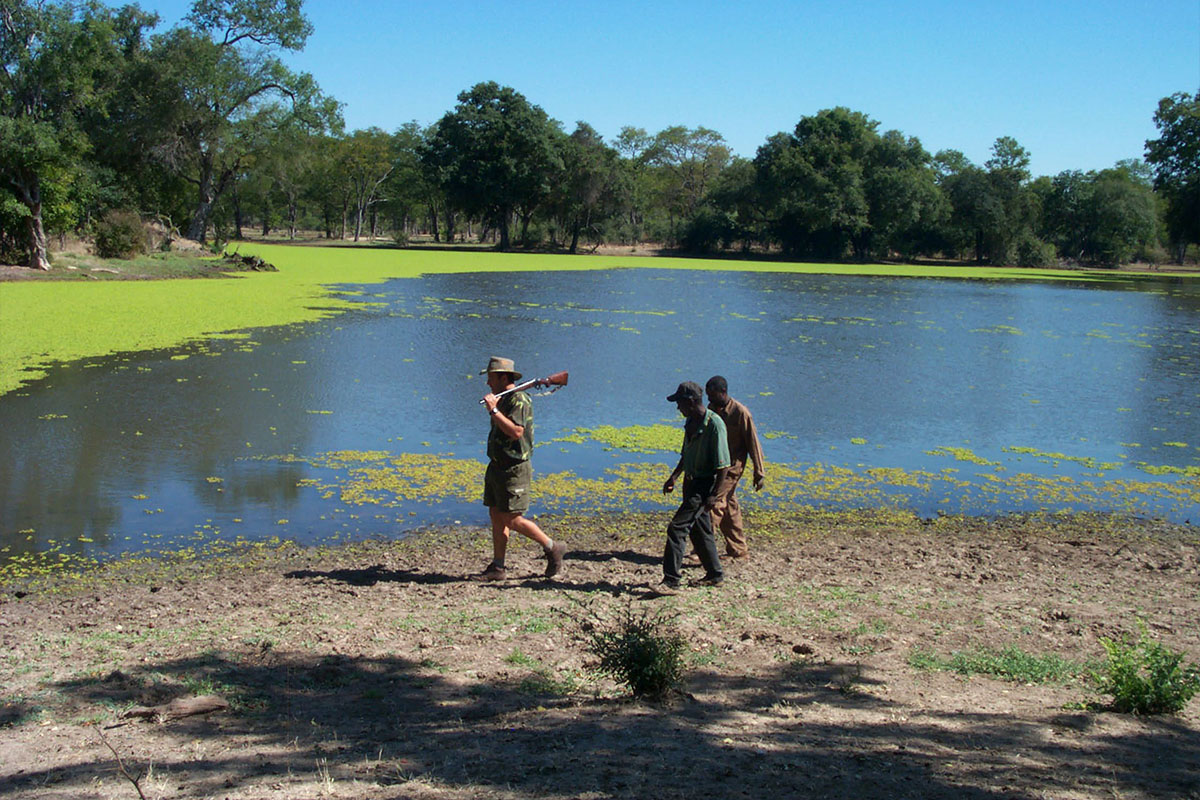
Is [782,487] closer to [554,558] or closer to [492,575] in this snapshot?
[554,558]

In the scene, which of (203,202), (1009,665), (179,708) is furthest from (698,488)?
(203,202)

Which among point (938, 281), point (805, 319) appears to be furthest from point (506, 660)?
point (938, 281)

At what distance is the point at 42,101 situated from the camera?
30875 mm

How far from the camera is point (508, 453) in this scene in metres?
6.98

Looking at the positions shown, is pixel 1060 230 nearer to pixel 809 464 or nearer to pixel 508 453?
pixel 809 464

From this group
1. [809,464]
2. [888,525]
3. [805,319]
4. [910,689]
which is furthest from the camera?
[805,319]

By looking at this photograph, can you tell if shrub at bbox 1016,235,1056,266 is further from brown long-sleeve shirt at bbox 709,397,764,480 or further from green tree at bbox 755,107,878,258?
brown long-sleeve shirt at bbox 709,397,764,480

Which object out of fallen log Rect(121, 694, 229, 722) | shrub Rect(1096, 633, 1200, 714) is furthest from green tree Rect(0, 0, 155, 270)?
shrub Rect(1096, 633, 1200, 714)

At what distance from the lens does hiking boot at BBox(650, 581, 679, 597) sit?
6758 mm

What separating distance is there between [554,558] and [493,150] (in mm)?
→ 65187

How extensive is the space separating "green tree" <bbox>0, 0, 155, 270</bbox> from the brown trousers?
89.7 ft

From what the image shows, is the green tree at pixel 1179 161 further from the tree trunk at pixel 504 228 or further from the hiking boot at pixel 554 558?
the hiking boot at pixel 554 558

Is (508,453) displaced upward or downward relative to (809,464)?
upward

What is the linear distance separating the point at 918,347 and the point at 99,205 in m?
33.2
